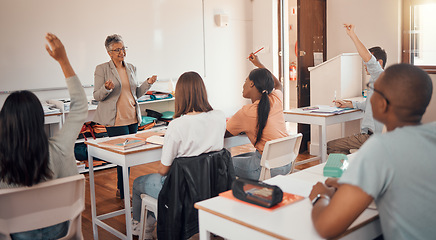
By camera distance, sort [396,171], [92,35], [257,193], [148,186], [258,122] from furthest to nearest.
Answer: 1. [92,35]
2. [258,122]
3. [148,186]
4. [257,193]
5. [396,171]

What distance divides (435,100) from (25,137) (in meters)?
4.64

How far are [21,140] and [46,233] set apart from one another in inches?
19.1

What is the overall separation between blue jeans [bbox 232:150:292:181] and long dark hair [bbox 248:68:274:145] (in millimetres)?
125

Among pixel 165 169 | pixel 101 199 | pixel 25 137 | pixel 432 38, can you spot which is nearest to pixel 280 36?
pixel 432 38

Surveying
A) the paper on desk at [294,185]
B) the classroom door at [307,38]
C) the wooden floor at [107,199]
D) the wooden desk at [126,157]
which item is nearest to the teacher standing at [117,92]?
the wooden floor at [107,199]

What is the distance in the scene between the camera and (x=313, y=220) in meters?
1.54

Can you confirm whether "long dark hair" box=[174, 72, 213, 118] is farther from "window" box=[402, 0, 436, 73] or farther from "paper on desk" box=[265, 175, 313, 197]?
"window" box=[402, 0, 436, 73]

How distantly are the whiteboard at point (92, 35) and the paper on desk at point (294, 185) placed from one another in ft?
13.4

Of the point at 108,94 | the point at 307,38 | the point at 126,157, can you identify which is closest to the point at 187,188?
the point at 126,157

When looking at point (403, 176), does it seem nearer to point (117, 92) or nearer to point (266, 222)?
point (266, 222)

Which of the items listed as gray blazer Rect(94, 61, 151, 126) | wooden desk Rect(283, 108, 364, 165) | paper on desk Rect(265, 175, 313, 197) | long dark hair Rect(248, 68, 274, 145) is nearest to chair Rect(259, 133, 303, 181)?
long dark hair Rect(248, 68, 274, 145)

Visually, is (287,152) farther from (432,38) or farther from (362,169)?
(432,38)

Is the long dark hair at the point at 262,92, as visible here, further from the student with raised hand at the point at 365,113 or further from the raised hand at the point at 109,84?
the raised hand at the point at 109,84

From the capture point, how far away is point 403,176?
1413 millimetres
